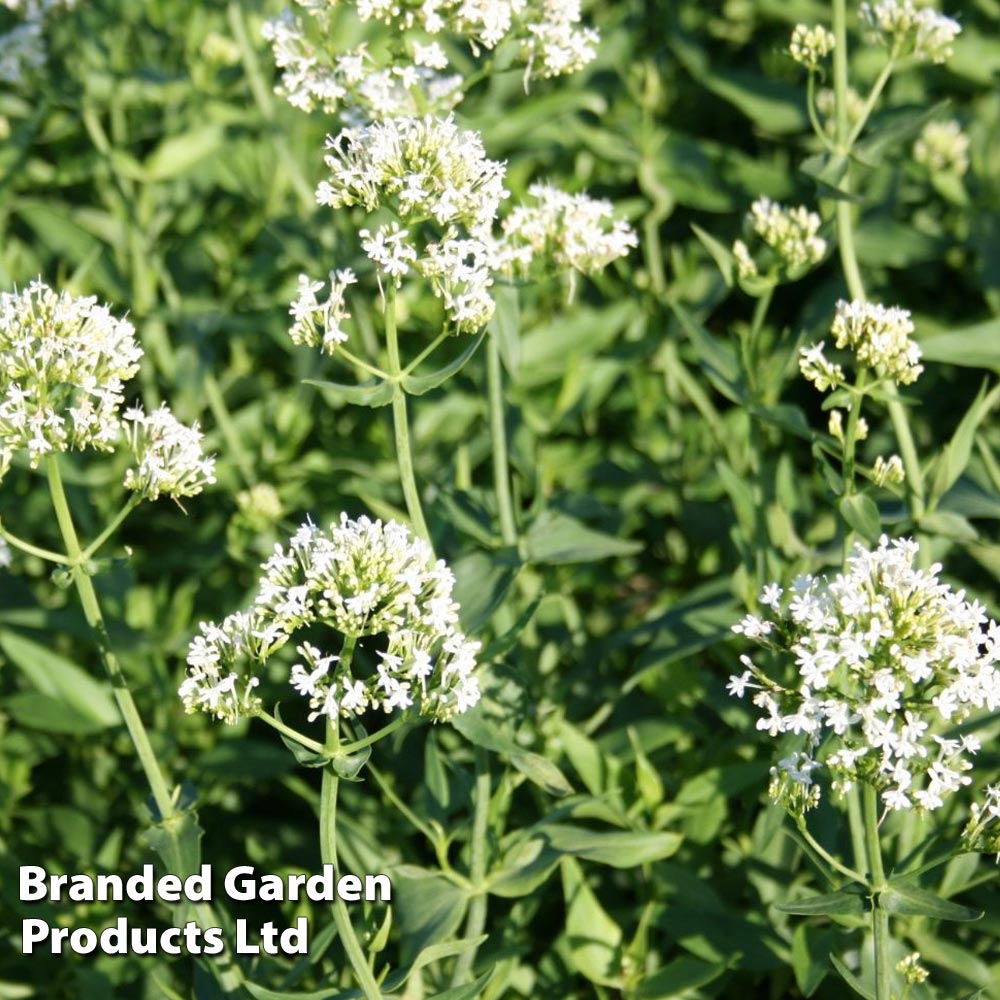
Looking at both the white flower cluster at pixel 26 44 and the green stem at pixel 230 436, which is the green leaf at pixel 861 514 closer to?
the green stem at pixel 230 436

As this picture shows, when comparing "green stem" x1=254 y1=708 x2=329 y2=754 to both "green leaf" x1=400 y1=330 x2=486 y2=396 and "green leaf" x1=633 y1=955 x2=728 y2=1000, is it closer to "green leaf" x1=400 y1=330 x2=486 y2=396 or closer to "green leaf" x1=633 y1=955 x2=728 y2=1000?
"green leaf" x1=400 y1=330 x2=486 y2=396

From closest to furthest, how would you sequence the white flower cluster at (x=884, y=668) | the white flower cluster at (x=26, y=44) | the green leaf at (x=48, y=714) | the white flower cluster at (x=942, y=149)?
1. the white flower cluster at (x=884, y=668)
2. the green leaf at (x=48, y=714)
3. the white flower cluster at (x=26, y=44)
4. the white flower cluster at (x=942, y=149)

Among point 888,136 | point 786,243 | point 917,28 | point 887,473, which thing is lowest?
point 887,473

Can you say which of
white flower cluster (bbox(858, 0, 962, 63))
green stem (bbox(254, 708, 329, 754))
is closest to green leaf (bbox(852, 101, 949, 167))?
white flower cluster (bbox(858, 0, 962, 63))

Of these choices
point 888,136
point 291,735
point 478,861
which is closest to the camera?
point 291,735

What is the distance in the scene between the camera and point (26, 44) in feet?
14.9

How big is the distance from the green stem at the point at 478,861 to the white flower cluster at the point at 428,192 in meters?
1.00

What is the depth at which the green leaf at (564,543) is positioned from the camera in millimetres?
3551

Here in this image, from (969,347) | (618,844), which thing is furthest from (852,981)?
(969,347)

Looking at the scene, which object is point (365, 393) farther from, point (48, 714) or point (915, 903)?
point (48, 714)

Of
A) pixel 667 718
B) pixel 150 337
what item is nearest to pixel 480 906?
pixel 667 718

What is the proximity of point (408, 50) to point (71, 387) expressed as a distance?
44.2 inches

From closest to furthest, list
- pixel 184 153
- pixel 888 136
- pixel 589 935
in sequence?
1. pixel 589 935
2. pixel 888 136
3. pixel 184 153

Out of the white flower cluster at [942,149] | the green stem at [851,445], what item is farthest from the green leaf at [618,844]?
the white flower cluster at [942,149]
